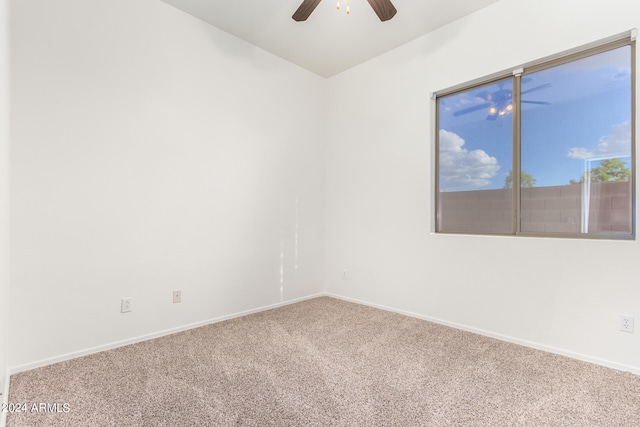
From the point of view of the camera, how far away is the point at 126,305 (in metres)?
2.34

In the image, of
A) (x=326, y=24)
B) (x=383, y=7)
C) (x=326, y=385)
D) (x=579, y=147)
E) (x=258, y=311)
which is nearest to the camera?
(x=326, y=385)

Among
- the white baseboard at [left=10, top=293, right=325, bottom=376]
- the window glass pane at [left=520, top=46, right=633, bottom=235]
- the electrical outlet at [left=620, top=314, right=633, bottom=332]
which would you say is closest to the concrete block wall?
the window glass pane at [left=520, top=46, right=633, bottom=235]

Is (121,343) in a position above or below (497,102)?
below

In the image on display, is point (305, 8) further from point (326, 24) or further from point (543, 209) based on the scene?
point (543, 209)

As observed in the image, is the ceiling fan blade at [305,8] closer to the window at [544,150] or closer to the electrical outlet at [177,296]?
the window at [544,150]

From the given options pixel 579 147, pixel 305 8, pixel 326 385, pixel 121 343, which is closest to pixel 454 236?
pixel 579 147

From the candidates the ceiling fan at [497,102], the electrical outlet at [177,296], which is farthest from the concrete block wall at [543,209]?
the electrical outlet at [177,296]

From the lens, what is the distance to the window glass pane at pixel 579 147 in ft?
6.98

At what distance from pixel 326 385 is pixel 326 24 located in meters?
2.89

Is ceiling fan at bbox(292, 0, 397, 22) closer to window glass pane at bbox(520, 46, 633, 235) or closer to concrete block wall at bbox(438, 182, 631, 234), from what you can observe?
window glass pane at bbox(520, 46, 633, 235)

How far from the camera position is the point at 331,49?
3252mm

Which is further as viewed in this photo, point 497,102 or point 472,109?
point 472,109

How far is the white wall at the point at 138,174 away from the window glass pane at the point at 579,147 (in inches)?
90.1

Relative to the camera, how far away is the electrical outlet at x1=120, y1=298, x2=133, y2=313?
233 centimetres
